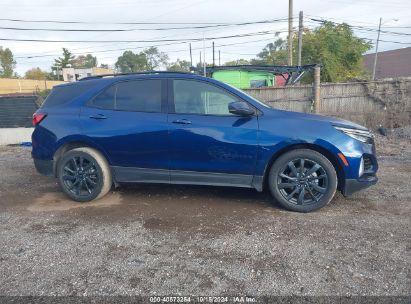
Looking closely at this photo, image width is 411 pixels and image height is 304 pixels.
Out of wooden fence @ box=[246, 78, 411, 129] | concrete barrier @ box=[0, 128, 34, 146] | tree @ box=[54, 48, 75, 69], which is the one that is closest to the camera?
wooden fence @ box=[246, 78, 411, 129]

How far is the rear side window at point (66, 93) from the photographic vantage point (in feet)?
15.1

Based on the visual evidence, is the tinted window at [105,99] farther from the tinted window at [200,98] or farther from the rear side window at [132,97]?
the tinted window at [200,98]

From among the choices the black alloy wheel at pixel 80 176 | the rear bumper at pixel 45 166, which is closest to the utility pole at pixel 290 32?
the black alloy wheel at pixel 80 176

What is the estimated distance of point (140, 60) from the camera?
68.6 meters

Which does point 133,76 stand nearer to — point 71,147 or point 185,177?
point 71,147

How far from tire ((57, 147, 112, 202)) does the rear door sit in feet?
0.51

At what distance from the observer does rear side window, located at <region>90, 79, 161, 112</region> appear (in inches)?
171

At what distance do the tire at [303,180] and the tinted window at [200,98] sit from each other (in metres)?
0.98

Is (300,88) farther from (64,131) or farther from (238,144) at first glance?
(64,131)

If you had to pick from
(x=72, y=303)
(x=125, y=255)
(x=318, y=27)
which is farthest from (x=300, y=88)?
(x=318, y=27)

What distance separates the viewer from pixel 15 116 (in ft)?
35.6

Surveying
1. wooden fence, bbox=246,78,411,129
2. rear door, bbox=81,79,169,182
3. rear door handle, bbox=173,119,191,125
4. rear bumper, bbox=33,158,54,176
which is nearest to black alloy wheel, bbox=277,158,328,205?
rear door handle, bbox=173,119,191,125

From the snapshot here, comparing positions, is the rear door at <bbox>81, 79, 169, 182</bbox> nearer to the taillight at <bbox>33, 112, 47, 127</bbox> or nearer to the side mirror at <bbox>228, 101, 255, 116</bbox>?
the taillight at <bbox>33, 112, 47, 127</bbox>

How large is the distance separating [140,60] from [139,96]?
6806 centimetres
